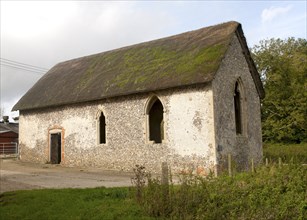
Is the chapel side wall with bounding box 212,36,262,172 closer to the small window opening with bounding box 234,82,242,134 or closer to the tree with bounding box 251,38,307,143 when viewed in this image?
the small window opening with bounding box 234,82,242,134

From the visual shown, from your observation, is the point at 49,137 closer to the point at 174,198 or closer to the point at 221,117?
the point at 221,117

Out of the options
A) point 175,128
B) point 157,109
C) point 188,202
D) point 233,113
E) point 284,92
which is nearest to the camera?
point 188,202

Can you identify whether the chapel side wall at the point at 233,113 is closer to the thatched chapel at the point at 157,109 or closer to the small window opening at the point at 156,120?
the thatched chapel at the point at 157,109

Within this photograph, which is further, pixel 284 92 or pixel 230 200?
pixel 284 92

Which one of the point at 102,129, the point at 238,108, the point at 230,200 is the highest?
the point at 238,108

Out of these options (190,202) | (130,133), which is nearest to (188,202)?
(190,202)

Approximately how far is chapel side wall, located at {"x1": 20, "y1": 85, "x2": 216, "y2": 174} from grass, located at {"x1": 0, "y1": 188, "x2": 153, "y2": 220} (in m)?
4.63

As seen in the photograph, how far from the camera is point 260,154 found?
71.2 ft

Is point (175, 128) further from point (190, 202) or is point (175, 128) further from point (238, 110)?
point (190, 202)

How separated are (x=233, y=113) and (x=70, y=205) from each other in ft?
39.8

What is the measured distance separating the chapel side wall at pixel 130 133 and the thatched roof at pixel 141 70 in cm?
60

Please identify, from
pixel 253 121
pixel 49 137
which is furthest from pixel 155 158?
pixel 49 137

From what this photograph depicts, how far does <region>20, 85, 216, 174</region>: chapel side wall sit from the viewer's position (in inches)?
709

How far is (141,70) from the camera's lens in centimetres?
2203
